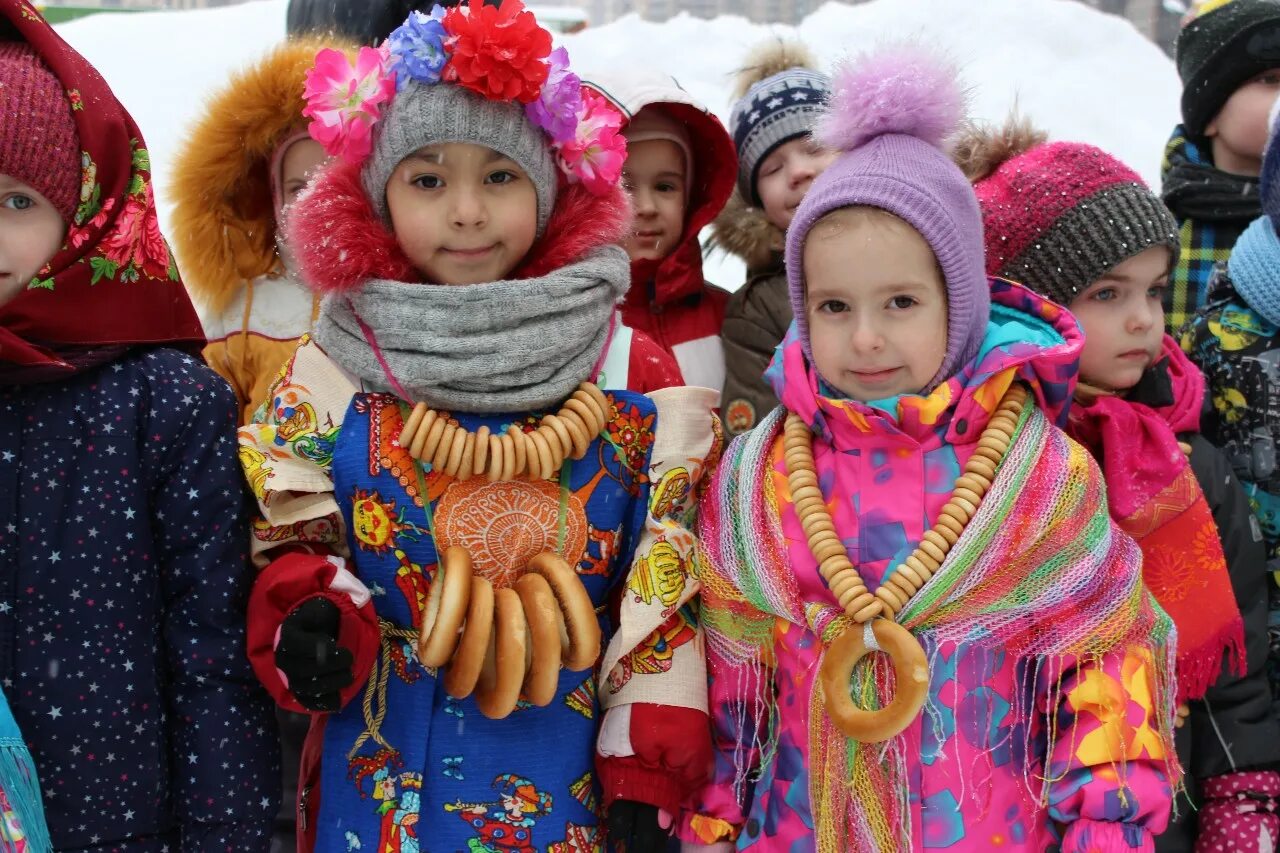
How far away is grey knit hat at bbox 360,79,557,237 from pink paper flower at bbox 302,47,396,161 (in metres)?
0.03

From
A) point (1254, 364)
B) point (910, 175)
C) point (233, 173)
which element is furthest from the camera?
point (233, 173)

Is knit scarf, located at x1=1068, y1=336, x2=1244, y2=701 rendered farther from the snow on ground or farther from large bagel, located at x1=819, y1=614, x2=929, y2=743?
the snow on ground

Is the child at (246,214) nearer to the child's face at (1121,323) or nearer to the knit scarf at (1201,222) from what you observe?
the child's face at (1121,323)

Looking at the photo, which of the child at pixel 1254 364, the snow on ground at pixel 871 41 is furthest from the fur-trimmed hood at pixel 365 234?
the snow on ground at pixel 871 41

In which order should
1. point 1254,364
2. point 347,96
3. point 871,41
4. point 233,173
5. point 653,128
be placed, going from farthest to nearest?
point 871,41 → point 653,128 → point 233,173 → point 1254,364 → point 347,96

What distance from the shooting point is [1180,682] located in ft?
6.43

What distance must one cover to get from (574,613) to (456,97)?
0.83 m

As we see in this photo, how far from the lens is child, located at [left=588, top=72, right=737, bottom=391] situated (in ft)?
9.00

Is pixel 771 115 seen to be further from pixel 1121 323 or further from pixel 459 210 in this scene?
pixel 459 210

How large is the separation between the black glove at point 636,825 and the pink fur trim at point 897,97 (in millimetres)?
1104

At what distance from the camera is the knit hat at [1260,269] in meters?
2.25

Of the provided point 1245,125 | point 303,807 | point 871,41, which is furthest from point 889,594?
point 871,41

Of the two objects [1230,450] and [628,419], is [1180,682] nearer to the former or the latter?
[1230,450]

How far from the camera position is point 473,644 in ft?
5.59
